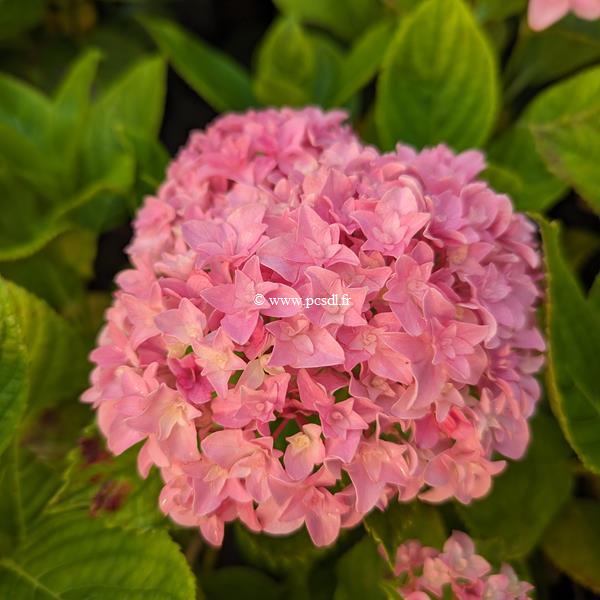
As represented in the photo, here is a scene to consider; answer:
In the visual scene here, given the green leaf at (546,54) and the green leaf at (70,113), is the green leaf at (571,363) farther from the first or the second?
the green leaf at (70,113)

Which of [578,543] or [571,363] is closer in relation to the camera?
[571,363]

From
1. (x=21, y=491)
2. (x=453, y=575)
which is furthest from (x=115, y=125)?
(x=453, y=575)

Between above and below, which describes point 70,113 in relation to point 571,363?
below

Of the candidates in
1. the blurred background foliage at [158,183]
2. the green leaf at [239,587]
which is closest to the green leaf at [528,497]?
the blurred background foliage at [158,183]

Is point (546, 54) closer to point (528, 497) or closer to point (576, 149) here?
point (576, 149)

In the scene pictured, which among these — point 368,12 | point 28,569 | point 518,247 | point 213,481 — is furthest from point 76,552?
point 368,12

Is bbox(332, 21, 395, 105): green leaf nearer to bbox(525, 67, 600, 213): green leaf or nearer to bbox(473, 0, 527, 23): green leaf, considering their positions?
bbox(473, 0, 527, 23): green leaf

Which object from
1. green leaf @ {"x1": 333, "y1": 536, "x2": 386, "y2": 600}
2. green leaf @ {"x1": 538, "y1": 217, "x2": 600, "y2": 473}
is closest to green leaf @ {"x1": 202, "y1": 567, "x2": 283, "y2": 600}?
green leaf @ {"x1": 333, "y1": 536, "x2": 386, "y2": 600}

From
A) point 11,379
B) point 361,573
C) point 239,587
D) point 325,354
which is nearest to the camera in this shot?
point 325,354
